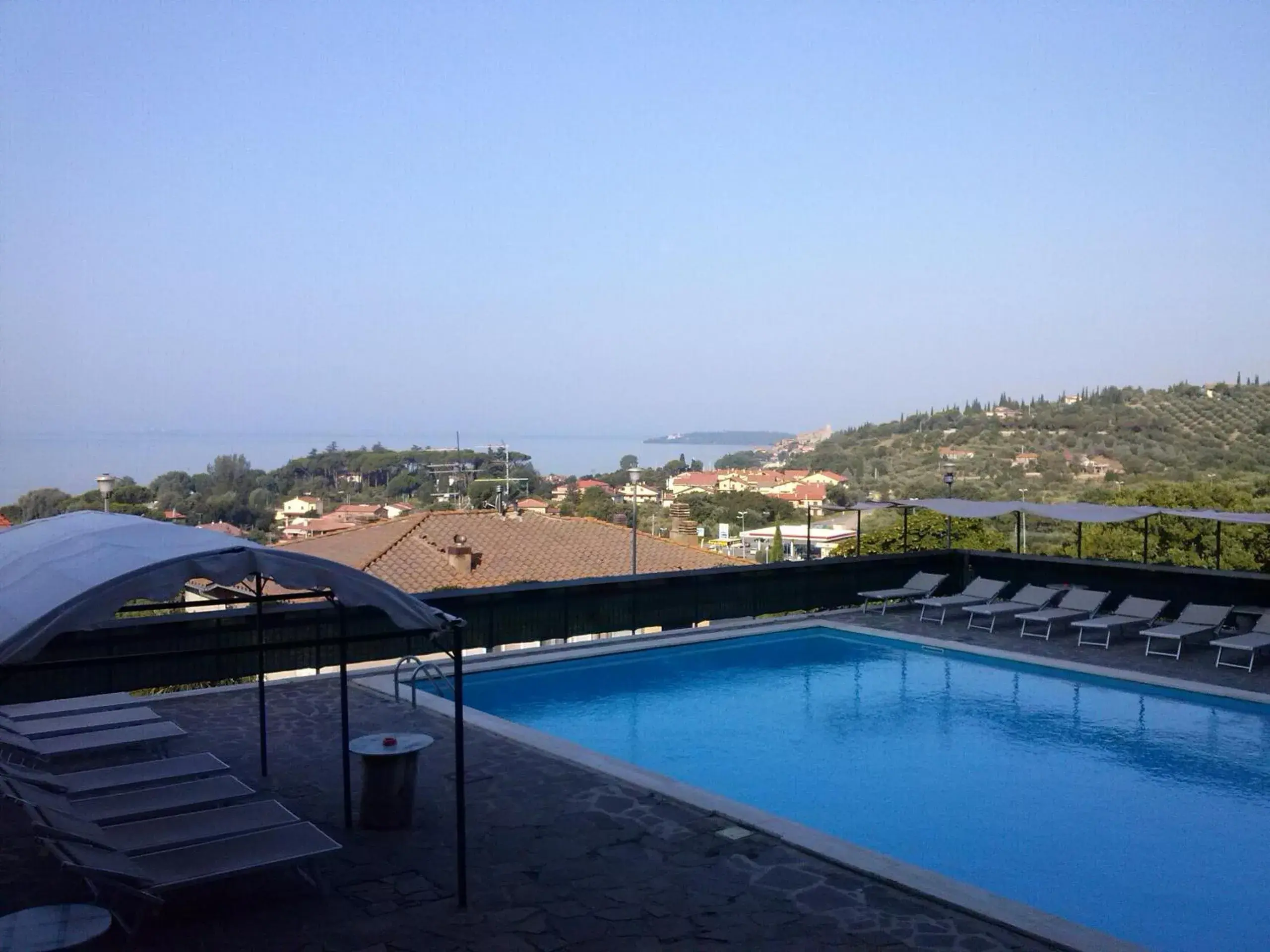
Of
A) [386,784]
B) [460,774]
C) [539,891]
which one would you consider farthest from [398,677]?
[460,774]

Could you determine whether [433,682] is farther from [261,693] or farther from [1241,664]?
[1241,664]

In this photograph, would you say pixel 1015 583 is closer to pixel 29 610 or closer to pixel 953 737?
pixel 953 737

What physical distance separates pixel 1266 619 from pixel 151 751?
1231 centimetres

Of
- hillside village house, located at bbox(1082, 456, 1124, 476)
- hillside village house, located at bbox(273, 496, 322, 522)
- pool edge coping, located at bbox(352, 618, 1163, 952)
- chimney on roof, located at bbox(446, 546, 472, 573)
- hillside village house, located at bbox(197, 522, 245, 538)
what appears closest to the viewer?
Answer: pool edge coping, located at bbox(352, 618, 1163, 952)

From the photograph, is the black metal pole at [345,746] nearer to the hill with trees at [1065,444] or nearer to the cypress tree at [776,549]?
the cypress tree at [776,549]

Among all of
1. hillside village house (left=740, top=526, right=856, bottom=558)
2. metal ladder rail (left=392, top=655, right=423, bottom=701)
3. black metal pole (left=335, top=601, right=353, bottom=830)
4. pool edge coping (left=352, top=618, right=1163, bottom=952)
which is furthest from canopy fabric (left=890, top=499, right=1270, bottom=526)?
hillside village house (left=740, top=526, right=856, bottom=558)

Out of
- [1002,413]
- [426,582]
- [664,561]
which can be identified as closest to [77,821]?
[426,582]

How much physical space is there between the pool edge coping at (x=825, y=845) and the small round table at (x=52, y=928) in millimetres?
3667

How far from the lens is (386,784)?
20.0 feet

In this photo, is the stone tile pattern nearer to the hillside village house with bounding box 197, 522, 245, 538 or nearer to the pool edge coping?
the pool edge coping

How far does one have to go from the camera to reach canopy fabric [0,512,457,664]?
407 centimetres

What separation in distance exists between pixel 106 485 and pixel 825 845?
11.1m

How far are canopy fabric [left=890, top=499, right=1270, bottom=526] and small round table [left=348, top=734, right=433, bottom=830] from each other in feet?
34.4

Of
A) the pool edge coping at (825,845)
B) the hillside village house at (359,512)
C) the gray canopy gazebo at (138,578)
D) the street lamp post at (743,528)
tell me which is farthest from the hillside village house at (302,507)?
the gray canopy gazebo at (138,578)
